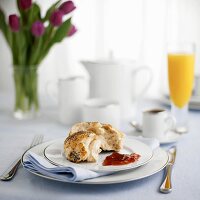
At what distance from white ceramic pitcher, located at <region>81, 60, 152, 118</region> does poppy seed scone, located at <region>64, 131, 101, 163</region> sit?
0.57 metres

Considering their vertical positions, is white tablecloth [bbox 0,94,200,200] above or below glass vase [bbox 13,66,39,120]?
→ below

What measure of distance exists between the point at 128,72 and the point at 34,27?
370 millimetres

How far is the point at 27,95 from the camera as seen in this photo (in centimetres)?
166

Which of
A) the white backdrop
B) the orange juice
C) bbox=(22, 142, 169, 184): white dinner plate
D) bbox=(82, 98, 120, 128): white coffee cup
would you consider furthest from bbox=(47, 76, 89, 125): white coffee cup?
the white backdrop

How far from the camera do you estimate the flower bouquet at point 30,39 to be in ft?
5.08

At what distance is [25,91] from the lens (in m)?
1.66

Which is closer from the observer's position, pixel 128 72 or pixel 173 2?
pixel 128 72

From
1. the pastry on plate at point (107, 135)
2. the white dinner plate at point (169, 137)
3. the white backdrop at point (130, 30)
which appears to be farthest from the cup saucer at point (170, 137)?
the white backdrop at point (130, 30)

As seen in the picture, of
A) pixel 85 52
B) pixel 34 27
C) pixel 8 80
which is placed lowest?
pixel 8 80

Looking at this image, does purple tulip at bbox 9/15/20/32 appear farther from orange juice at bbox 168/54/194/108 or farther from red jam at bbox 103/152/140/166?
red jam at bbox 103/152/140/166

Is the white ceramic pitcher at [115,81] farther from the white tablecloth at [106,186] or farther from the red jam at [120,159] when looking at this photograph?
the red jam at [120,159]

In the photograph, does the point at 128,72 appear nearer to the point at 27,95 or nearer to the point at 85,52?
the point at 27,95

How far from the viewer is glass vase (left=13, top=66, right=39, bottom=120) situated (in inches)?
64.5

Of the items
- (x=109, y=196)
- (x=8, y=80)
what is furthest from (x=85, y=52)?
(x=109, y=196)
